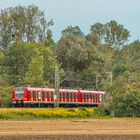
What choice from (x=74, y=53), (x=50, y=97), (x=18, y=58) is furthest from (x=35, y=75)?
(x=74, y=53)

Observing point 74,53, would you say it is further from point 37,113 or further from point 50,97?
point 37,113

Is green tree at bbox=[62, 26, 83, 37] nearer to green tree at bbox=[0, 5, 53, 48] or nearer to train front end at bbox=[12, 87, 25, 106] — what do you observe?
green tree at bbox=[0, 5, 53, 48]

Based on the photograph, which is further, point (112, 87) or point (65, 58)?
point (65, 58)

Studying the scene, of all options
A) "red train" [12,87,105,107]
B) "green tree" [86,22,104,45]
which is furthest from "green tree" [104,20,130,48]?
"red train" [12,87,105,107]

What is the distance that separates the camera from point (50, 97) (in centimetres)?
8594

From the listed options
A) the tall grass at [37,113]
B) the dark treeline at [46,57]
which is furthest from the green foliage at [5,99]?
the tall grass at [37,113]

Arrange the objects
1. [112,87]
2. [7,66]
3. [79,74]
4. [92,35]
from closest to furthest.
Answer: [112,87]
[7,66]
[79,74]
[92,35]

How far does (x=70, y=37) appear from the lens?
449 ft

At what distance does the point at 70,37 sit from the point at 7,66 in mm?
20247

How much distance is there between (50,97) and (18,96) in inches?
186

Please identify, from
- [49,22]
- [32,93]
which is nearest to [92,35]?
[49,22]

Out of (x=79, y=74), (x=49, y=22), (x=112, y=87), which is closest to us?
(x=112, y=87)

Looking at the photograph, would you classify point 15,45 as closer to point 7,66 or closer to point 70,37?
point 7,66

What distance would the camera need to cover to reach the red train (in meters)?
82.9
